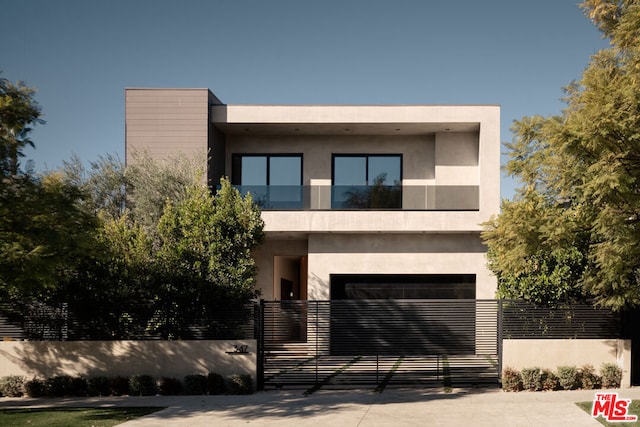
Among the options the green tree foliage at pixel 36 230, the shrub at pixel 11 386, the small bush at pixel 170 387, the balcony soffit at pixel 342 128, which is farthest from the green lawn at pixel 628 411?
the shrub at pixel 11 386

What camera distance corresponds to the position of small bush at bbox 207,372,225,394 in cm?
1580

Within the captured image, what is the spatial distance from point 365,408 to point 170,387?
5232 mm

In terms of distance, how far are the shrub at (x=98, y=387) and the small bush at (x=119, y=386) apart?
103 mm

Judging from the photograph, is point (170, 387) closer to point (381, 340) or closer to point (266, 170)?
point (381, 340)

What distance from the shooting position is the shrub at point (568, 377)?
49.7 feet

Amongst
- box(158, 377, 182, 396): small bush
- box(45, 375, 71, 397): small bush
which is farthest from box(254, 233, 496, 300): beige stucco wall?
box(45, 375, 71, 397): small bush

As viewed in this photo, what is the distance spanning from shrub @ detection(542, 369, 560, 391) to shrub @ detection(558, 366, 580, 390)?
0.12 metres

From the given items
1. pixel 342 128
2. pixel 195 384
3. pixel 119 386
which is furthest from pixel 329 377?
pixel 342 128

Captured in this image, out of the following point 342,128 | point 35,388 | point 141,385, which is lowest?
point 35,388

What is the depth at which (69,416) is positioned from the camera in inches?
520

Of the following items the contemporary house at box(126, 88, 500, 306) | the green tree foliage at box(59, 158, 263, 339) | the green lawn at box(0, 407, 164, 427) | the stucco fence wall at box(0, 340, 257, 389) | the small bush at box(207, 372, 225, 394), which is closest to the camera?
the green lawn at box(0, 407, 164, 427)

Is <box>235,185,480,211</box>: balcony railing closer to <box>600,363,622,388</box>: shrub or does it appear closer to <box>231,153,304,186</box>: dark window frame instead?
<box>231,153,304,186</box>: dark window frame

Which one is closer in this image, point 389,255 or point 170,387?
point 170,387

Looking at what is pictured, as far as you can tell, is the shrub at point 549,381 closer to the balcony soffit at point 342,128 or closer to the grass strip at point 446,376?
the grass strip at point 446,376
